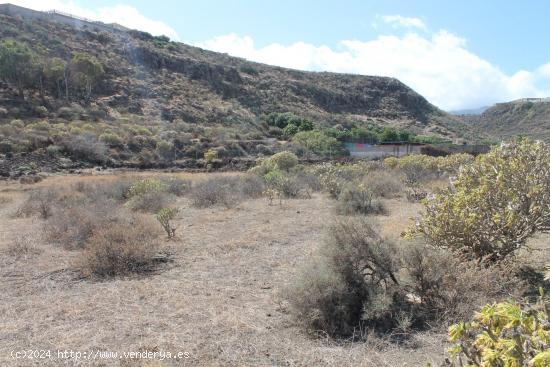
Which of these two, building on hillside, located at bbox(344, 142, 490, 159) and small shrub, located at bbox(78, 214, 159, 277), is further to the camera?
building on hillside, located at bbox(344, 142, 490, 159)

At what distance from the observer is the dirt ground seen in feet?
13.8

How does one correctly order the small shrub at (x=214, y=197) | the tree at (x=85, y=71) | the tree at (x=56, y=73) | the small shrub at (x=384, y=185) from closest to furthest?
the small shrub at (x=214, y=197)
the small shrub at (x=384, y=185)
the tree at (x=56, y=73)
the tree at (x=85, y=71)

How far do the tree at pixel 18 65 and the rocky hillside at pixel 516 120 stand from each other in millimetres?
56165

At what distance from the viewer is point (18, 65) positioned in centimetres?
3803

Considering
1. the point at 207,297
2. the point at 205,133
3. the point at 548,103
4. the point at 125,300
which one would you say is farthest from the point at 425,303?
the point at 548,103

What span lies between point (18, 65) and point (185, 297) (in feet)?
132

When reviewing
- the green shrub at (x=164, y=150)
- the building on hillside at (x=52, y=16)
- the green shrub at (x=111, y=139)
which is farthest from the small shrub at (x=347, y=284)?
the building on hillside at (x=52, y=16)

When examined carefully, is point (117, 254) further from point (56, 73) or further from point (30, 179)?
point (56, 73)

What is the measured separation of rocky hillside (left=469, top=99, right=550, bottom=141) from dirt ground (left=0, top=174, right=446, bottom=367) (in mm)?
56366

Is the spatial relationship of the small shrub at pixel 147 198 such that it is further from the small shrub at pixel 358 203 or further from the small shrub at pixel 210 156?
the small shrub at pixel 210 156

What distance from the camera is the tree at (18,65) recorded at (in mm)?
37219

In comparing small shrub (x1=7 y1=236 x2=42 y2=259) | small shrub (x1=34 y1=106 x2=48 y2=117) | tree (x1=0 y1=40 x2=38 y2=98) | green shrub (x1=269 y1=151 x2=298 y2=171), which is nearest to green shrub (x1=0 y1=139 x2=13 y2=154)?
small shrub (x1=34 y1=106 x2=48 y2=117)

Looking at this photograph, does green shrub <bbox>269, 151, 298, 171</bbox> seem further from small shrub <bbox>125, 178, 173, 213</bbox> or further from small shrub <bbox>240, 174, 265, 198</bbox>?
small shrub <bbox>125, 178, 173, 213</bbox>

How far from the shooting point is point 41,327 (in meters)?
4.98
